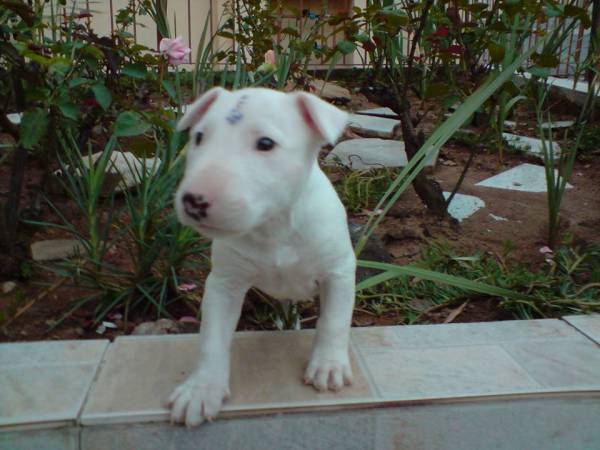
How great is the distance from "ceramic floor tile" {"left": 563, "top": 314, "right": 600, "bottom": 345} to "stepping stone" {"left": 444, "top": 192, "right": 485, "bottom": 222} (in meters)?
1.03

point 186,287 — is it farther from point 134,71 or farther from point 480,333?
point 480,333

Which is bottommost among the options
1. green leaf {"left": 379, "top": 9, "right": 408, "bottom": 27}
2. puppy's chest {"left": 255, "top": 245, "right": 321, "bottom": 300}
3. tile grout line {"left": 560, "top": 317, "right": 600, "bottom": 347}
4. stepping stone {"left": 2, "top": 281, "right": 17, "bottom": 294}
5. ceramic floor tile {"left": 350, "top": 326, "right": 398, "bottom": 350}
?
stepping stone {"left": 2, "top": 281, "right": 17, "bottom": 294}

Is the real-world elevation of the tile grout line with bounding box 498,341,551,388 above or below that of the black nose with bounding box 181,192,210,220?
below

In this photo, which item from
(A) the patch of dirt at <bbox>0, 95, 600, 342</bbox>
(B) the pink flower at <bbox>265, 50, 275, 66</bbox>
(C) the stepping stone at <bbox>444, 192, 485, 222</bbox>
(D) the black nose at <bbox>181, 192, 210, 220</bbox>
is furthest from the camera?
(B) the pink flower at <bbox>265, 50, 275, 66</bbox>

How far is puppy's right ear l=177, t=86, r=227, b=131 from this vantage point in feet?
4.65

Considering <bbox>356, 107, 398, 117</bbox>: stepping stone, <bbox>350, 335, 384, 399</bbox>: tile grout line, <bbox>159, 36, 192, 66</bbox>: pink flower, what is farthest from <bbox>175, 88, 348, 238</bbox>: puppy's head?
<bbox>356, 107, 398, 117</bbox>: stepping stone

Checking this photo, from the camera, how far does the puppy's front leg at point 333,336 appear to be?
154cm

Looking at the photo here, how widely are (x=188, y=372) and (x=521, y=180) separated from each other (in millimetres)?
2565

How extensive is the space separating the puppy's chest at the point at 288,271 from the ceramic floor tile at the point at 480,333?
40cm

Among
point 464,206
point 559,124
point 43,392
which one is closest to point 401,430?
point 43,392

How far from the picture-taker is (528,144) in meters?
4.11

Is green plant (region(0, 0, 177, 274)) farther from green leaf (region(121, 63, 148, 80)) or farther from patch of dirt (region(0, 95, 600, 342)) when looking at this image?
patch of dirt (region(0, 95, 600, 342))

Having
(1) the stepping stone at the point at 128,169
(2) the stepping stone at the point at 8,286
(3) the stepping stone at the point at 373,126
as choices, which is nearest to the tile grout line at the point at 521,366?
(1) the stepping stone at the point at 128,169

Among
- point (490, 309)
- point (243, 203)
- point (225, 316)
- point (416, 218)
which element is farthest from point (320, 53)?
point (243, 203)
